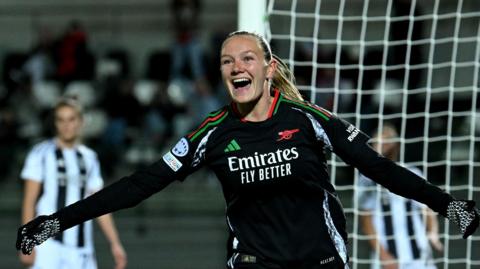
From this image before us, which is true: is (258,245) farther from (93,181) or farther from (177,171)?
(93,181)

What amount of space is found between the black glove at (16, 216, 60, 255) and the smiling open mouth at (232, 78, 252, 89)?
3.25ft

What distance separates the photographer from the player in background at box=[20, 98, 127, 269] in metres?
7.32

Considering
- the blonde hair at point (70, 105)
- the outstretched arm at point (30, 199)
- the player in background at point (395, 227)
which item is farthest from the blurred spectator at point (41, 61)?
the player in background at point (395, 227)

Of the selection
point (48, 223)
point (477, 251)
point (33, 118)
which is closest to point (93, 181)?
point (48, 223)

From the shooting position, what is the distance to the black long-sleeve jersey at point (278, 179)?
4566mm

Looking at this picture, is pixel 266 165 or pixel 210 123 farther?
pixel 210 123

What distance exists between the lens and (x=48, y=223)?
4.61 m

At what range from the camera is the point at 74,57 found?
15039mm

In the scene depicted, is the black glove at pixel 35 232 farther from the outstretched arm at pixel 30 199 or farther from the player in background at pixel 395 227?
the player in background at pixel 395 227

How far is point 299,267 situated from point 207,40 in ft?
36.5

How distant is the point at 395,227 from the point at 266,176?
3764 mm

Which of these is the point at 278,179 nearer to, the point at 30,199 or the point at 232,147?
the point at 232,147

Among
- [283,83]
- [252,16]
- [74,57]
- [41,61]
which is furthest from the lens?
[41,61]

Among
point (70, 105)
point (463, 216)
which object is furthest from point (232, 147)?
point (70, 105)
